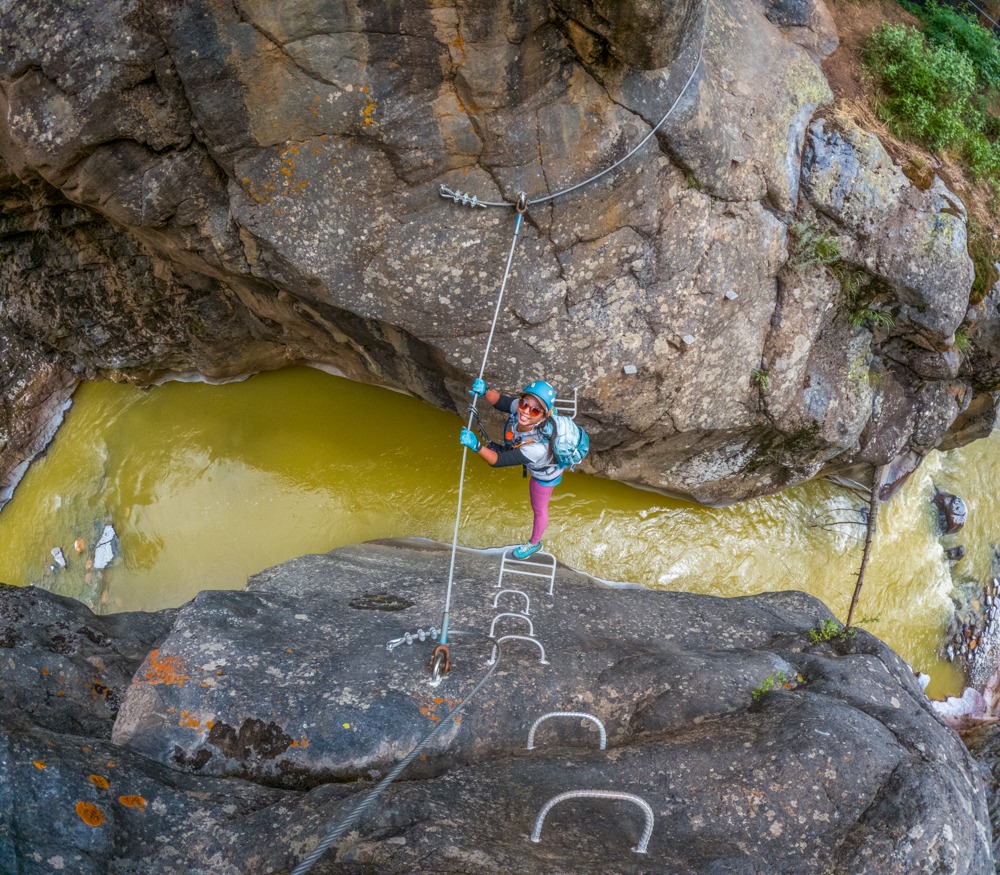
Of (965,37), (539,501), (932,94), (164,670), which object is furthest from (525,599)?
(965,37)

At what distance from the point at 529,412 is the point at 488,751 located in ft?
7.97

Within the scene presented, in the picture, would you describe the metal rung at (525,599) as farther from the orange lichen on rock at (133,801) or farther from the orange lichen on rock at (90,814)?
the orange lichen on rock at (90,814)

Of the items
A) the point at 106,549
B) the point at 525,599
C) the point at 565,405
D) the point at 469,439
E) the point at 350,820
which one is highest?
the point at 469,439

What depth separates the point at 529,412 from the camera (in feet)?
18.1

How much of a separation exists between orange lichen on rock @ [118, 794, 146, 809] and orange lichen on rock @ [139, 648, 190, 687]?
2.81 ft

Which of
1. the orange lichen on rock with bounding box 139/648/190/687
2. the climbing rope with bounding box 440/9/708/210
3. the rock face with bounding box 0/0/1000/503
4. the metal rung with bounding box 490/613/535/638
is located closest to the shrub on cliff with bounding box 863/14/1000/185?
the rock face with bounding box 0/0/1000/503

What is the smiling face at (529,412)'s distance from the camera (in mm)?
5460

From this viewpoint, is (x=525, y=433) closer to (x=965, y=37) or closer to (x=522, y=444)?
(x=522, y=444)

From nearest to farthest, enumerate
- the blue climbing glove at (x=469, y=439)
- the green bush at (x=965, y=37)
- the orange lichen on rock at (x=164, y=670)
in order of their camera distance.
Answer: the orange lichen on rock at (x=164, y=670) → the blue climbing glove at (x=469, y=439) → the green bush at (x=965, y=37)

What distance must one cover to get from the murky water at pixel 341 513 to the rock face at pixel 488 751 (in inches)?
99.9

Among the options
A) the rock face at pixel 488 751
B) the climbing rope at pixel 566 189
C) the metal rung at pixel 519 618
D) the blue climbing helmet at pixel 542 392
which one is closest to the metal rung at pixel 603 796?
the rock face at pixel 488 751

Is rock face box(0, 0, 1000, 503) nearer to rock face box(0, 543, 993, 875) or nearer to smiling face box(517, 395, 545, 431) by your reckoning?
smiling face box(517, 395, 545, 431)

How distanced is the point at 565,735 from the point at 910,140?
277 inches

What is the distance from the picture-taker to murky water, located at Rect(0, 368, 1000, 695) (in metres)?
8.38
